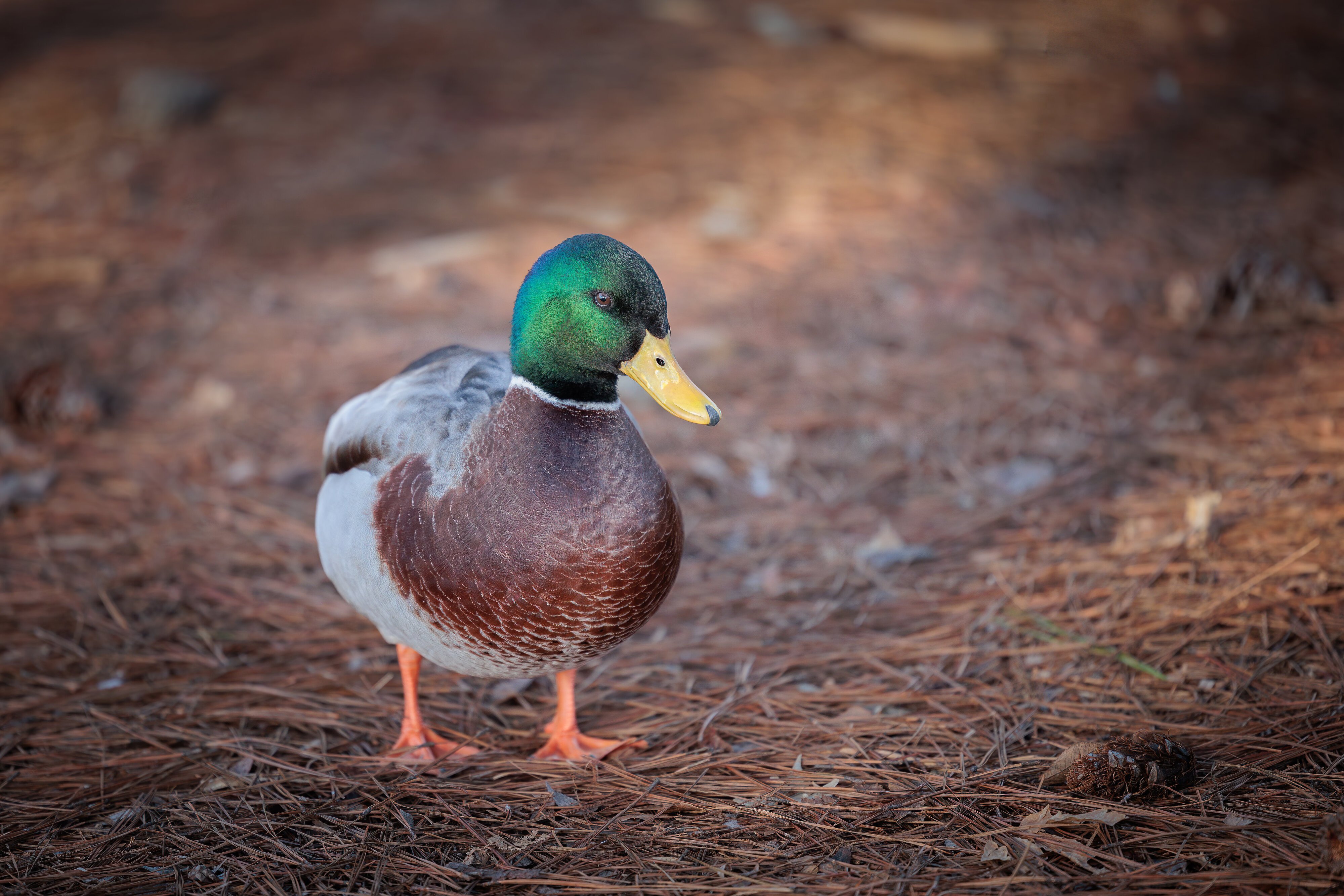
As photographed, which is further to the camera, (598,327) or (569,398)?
(569,398)

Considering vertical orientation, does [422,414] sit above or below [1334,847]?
above

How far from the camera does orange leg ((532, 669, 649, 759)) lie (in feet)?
8.89

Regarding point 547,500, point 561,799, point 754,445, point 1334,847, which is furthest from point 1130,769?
point 754,445

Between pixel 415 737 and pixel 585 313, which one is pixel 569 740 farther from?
pixel 585 313

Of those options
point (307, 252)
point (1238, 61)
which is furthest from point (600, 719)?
point (1238, 61)

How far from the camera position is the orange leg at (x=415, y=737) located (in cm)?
271

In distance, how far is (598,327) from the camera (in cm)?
228

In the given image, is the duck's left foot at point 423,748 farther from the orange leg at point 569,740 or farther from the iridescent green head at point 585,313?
the iridescent green head at point 585,313

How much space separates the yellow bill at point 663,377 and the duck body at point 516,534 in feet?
0.47

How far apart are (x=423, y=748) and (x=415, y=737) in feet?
0.25

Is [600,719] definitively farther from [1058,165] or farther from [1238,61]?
[1238,61]

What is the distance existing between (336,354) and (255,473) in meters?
0.94

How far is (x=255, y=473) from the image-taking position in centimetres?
411

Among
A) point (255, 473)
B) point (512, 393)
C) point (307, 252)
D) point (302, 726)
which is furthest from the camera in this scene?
point (307, 252)
